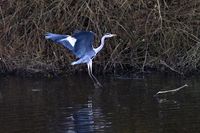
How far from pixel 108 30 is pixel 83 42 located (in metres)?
1.93

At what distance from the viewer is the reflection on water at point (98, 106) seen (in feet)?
25.9

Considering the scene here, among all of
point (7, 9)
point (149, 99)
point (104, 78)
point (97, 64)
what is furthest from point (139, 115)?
point (7, 9)

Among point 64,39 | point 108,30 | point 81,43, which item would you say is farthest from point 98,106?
point 108,30

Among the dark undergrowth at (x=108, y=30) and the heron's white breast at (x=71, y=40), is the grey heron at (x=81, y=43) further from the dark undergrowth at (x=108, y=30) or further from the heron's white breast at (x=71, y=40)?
the dark undergrowth at (x=108, y=30)

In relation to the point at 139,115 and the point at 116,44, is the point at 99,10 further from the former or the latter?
the point at 139,115

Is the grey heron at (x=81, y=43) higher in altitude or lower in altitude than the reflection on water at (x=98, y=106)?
higher

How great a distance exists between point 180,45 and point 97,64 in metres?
1.70

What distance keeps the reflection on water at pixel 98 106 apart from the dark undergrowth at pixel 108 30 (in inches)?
33.6

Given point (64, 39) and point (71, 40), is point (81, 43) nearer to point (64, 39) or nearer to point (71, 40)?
point (71, 40)

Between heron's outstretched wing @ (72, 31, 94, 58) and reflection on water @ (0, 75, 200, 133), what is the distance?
57 centimetres

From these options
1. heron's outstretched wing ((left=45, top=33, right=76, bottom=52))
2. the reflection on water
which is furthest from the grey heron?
the reflection on water

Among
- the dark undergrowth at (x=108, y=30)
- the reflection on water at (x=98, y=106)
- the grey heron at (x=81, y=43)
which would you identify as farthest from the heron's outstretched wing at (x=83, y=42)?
the dark undergrowth at (x=108, y=30)

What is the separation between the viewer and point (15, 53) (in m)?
13.1

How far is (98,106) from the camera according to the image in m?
9.20
